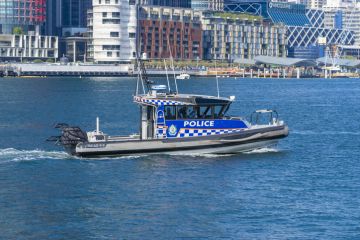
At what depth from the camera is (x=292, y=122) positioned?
81875 millimetres

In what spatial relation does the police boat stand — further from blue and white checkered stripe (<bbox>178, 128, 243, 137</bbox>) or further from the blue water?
the blue water

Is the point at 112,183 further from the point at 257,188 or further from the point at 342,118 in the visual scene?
the point at 342,118

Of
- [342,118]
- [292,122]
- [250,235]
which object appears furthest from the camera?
[342,118]

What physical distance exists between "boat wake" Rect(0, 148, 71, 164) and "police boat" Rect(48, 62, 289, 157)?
1.16 metres

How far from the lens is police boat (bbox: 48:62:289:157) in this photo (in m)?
50.2

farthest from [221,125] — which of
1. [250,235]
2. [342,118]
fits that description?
[342,118]

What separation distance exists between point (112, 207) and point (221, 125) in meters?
13.9

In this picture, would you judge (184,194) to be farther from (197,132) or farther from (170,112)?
(170,112)

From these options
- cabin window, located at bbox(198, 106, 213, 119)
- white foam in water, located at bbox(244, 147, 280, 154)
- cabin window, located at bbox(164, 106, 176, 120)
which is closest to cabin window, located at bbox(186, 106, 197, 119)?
cabin window, located at bbox(198, 106, 213, 119)

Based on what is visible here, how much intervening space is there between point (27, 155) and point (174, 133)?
8.10 metres

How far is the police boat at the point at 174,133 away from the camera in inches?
1978

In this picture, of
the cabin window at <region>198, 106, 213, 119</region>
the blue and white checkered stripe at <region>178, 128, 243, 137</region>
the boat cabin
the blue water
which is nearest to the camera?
the blue water

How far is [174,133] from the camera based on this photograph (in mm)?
50875

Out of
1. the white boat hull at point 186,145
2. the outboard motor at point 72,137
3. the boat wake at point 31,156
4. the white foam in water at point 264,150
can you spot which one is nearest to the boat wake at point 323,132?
the white foam in water at point 264,150
